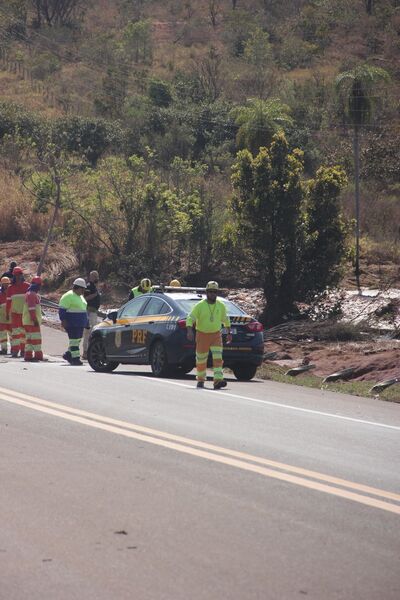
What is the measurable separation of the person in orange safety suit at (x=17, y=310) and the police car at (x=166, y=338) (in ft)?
11.9

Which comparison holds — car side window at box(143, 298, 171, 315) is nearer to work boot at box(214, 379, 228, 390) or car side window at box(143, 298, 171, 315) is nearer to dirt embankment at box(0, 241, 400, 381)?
work boot at box(214, 379, 228, 390)

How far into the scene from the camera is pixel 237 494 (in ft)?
27.9

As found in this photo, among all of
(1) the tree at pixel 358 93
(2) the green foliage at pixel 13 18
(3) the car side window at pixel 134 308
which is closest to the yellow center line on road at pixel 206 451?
(3) the car side window at pixel 134 308

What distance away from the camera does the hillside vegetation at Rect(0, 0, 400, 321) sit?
1257 inches

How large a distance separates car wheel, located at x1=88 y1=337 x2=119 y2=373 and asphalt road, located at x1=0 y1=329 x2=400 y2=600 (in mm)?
6072

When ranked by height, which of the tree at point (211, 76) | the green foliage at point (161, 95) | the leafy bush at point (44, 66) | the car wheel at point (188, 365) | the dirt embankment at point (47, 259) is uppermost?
the leafy bush at point (44, 66)

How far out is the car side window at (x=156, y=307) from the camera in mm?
19359

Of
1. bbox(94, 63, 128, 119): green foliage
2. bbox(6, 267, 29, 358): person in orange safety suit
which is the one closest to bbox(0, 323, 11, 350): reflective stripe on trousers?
bbox(6, 267, 29, 358): person in orange safety suit

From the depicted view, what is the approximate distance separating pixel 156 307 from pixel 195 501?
37.6ft

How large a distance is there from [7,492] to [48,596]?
2753mm

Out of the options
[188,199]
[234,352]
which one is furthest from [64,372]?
[188,199]

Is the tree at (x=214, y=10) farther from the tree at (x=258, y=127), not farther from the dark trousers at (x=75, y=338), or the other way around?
the dark trousers at (x=75, y=338)

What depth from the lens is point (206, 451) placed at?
409 inches

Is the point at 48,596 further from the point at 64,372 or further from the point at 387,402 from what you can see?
the point at 64,372
